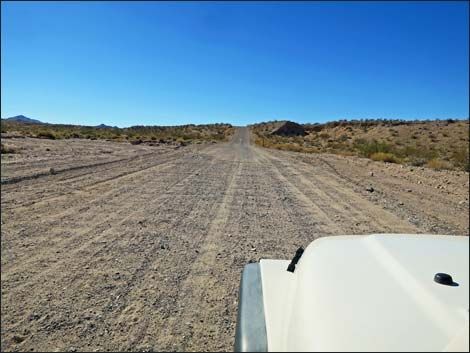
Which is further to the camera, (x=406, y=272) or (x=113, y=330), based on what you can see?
(x=113, y=330)

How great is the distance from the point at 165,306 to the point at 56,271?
58.0 inches

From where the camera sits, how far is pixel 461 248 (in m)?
1.89

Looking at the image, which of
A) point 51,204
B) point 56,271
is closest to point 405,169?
point 51,204

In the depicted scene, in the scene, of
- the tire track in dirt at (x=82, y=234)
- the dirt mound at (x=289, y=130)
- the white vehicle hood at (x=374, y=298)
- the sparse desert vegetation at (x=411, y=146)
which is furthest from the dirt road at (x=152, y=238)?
the dirt mound at (x=289, y=130)

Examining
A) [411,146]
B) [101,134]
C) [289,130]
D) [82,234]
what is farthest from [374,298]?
[289,130]

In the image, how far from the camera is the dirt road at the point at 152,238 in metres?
3.31

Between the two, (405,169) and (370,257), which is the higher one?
(370,257)

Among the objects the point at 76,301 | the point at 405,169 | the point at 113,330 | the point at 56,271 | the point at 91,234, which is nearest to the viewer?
the point at 113,330

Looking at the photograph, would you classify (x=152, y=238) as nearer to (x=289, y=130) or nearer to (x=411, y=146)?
(x=411, y=146)

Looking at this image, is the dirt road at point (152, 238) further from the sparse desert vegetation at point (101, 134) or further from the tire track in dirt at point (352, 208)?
the sparse desert vegetation at point (101, 134)

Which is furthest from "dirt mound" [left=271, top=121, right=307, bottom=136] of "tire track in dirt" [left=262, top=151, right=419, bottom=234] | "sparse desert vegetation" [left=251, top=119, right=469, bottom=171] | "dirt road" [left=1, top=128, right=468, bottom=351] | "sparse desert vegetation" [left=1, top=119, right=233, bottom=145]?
"dirt road" [left=1, top=128, right=468, bottom=351]

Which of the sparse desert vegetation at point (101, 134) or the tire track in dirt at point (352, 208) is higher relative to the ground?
the sparse desert vegetation at point (101, 134)

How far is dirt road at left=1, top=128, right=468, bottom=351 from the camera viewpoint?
10.9ft

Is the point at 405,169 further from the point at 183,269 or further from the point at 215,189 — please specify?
the point at 183,269
